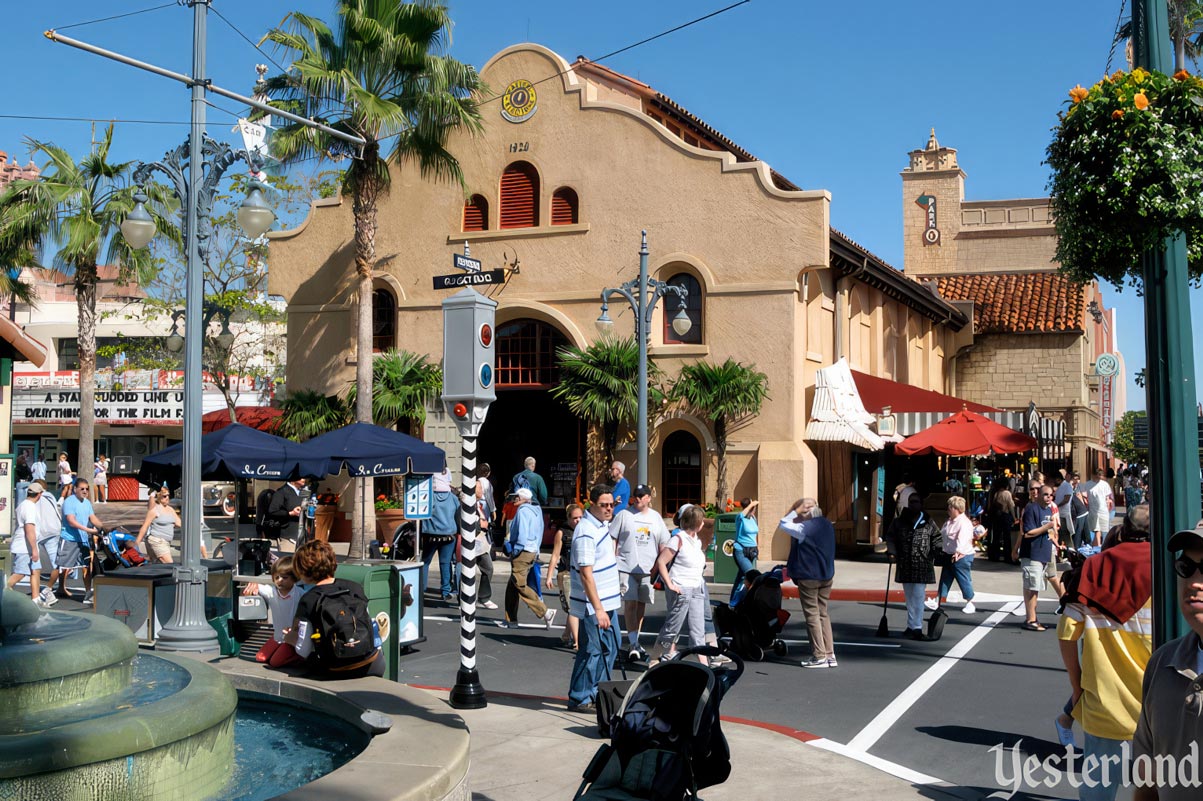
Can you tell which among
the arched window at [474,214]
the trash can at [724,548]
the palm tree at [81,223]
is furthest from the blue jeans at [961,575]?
the palm tree at [81,223]

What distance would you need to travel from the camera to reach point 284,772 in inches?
266

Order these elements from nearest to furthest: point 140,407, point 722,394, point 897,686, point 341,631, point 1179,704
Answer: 1. point 1179,704
2. point 341,631
3. point 897,686
4. point 722,394
5. point 140,407

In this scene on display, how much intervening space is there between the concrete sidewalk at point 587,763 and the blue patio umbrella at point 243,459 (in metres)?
8.19

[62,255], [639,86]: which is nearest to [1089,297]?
[639,86]

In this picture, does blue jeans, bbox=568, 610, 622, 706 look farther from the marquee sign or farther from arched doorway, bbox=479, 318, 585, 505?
the marquee sign

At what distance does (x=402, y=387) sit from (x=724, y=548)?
9.77 metres

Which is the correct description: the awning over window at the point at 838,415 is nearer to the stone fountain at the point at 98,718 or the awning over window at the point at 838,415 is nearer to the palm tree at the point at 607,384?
the palm tree at the point at 607,384

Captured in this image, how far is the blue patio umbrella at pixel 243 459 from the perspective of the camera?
53.6 feet

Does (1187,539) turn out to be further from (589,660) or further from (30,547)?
(30,547)

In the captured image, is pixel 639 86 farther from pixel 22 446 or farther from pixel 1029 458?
pixel 22 446

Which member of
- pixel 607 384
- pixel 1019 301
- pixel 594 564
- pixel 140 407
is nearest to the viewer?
pixel 594 564

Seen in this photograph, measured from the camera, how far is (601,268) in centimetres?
2422

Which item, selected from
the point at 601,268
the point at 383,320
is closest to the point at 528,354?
the point at 601,268

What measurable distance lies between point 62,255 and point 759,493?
715 inches
